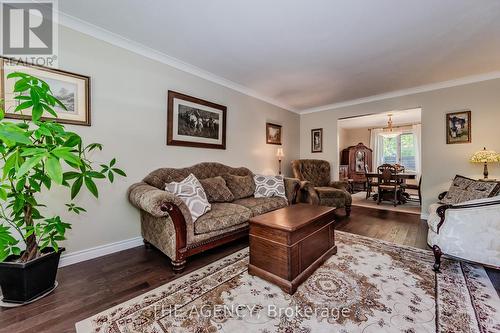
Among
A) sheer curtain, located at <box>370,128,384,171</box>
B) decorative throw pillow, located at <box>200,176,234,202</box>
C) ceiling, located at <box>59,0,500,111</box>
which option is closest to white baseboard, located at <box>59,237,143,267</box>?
decorative throw pillow, located at <box>200,176,234,202</box>

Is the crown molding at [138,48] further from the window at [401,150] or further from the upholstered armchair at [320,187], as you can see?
the window at [401,150]

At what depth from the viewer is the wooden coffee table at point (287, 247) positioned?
5.57 feet

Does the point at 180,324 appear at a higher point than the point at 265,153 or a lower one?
lower

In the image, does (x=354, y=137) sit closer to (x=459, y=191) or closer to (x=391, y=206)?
(x=391, y=206)

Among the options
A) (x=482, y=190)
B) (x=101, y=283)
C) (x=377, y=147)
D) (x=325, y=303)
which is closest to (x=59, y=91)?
(x=101, y=283)

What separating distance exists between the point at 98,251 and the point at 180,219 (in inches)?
44.6

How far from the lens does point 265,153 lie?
15.0ft

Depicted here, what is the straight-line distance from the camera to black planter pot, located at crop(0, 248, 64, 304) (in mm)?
1487

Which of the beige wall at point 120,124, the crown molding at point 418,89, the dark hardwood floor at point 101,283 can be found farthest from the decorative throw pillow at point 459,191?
the beige wall at point 120,124

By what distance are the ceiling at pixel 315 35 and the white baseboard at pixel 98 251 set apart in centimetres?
241

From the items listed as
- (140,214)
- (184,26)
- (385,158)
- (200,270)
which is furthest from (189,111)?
(385,158)

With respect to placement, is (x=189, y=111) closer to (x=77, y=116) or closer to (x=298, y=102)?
(x=77, y=116)

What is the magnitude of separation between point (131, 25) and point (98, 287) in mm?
2565

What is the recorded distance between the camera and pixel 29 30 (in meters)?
1.97
